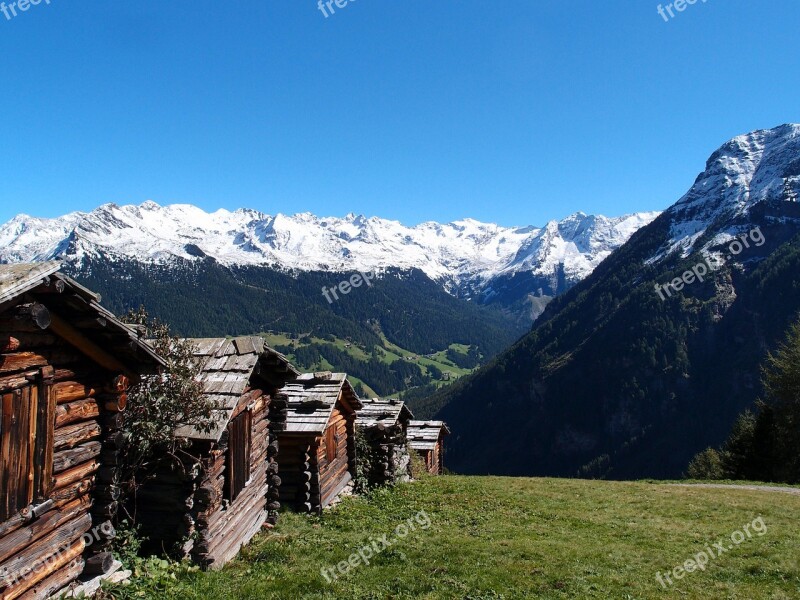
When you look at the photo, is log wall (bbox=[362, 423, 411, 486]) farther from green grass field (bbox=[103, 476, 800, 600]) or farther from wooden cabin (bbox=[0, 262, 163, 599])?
wooden cabin (bbox=[0, 262, 163, 599])

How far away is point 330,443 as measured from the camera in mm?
25719

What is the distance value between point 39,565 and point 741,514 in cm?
2583

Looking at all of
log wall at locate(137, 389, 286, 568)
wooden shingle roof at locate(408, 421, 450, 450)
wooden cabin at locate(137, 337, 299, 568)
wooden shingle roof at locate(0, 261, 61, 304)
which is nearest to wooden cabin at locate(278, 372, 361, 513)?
wooden cabin at locate(137, 337, 299, 568)

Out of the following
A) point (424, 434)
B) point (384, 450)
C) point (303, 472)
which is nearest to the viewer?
point (303, 472)

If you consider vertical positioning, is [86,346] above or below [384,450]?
above

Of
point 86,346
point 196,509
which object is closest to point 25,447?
point 86,346

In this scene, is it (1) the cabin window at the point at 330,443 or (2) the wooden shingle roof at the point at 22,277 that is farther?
(1) the cabin window at the point at 330,443

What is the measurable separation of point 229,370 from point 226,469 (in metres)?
3.04

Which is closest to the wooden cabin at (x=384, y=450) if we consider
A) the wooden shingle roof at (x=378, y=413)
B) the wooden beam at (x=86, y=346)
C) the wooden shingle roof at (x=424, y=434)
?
the wooden shingle roof at (x=378, y=413)

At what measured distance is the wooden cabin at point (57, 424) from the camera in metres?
9.02

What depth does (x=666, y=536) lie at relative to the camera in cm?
1959

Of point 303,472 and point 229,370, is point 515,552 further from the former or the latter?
point 229,370

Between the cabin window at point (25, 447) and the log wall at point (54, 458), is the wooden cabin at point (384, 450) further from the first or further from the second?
the cabin window at point (25, 447)

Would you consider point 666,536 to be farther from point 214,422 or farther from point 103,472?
point 103,472
